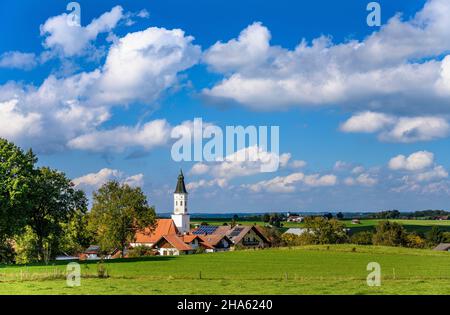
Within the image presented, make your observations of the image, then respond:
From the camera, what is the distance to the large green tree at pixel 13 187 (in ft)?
224

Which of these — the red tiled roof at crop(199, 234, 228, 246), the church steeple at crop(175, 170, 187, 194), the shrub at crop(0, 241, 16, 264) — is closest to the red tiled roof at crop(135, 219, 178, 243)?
the red tiled roof at crop(199, 234, 228, 246)

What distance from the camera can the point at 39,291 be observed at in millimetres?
35812

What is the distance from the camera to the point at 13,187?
68312 millimetres

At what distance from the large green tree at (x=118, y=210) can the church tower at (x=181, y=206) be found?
7592 cm

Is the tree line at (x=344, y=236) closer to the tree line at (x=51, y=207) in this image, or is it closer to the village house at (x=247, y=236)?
the village house at (x=247, y=236)

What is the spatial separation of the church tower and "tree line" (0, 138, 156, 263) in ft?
220

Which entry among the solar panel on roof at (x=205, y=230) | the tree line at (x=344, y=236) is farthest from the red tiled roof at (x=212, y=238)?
the tree line at (x=344, y=236)

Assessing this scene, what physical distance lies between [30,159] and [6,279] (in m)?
32.6

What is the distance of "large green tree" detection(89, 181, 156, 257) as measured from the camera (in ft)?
284

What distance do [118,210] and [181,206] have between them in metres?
78.7

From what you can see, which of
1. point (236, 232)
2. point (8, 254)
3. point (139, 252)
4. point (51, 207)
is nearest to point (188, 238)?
point (236, 232)

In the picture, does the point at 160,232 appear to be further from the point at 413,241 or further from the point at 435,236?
the point at 435,236
